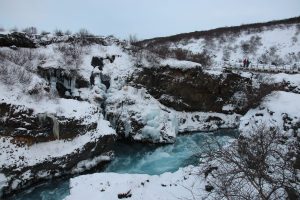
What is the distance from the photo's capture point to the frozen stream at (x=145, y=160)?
1773cm

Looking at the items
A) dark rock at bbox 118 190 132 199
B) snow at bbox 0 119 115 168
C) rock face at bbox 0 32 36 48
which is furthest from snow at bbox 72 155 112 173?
rock face at bbox 0 32 36 48

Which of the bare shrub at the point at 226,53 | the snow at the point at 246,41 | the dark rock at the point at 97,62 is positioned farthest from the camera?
the bare shrub at the point at 226,53

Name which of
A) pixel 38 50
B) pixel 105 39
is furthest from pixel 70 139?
pixel 105 39

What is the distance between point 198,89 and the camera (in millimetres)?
31812

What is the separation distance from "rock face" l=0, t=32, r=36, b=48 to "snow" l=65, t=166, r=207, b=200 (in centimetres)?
1681

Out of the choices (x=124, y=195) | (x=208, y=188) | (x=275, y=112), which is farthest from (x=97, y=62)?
(x=208, y=188)

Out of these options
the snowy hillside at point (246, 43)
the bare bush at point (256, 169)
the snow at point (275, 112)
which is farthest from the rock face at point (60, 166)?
the snowy hillside at point (246, 43)

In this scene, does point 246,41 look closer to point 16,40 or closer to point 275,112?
point 275,112

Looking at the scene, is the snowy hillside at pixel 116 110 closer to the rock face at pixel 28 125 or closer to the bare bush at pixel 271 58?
the rock face at pixel 28 125

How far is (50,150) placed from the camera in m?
19.6

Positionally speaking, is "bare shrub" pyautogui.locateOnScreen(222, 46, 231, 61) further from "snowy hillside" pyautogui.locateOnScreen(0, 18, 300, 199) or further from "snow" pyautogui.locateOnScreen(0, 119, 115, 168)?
"snow" pyautogui.locateOnScreen(0, 119, 115, 168)

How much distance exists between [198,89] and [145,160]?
11.1m

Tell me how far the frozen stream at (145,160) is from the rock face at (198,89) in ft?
13.9

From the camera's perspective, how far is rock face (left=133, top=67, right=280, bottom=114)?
3144 cm
